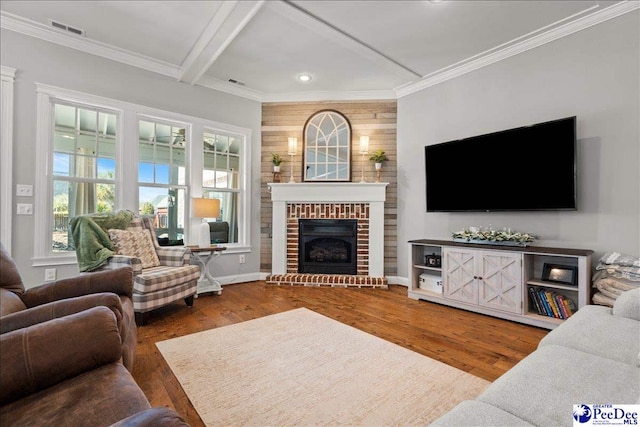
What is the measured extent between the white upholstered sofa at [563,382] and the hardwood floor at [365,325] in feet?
2.25

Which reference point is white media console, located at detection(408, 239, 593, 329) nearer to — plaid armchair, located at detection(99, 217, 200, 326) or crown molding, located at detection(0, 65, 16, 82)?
plaid armchair, located at detection(99, 217, 200, 326)

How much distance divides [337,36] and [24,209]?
3.57m

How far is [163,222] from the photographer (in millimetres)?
4090

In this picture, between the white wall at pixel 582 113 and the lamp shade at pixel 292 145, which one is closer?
the white wall at pixel 582 113

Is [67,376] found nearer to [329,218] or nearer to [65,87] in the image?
[65,87]

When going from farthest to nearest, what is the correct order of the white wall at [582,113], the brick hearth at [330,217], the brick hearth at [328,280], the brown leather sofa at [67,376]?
the brick hearth at [330,217] → the brick hearth at [328,280] → the white wall at [582,113] → the brown leather sofa at [67,376]

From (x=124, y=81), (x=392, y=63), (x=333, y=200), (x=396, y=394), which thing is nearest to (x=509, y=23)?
(x=392, y=63)

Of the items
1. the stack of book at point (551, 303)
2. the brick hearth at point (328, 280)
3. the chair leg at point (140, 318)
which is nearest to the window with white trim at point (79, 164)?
the chair leg at point (140, 318)

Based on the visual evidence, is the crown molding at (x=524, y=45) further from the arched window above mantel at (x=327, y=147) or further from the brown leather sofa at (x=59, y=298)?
the brown leather sofa at (x=59, y=298)

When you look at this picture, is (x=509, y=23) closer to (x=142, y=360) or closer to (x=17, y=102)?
(x=142, y=360)

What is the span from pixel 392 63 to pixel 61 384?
4.02 metres

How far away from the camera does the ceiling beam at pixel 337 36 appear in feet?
9.10

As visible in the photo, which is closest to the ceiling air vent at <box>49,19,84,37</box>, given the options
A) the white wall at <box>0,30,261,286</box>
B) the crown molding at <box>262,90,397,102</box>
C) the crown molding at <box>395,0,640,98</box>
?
the white wall at <box>0,30,261,286</box>

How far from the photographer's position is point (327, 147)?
4.75 metres
